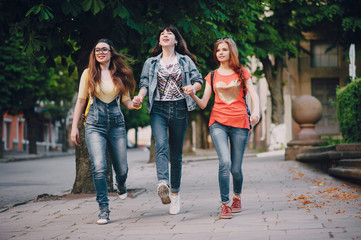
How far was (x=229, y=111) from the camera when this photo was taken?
6.19 m

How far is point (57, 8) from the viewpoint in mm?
7387

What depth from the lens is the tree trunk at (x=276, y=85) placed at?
2422 centimetres

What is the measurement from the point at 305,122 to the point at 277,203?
379 inches

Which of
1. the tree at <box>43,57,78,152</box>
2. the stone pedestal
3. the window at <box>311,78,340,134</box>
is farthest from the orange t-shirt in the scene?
the tree at <box>43,57,78,152</box>

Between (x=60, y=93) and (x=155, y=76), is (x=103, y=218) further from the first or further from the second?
(x=60, y=93)

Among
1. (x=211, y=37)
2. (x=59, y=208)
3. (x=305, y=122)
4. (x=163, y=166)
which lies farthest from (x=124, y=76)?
(x=305, y=122)

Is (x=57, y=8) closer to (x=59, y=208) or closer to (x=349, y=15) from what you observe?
(x=59, y=208)

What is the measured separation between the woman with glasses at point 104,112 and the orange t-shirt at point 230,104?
0.93 meters

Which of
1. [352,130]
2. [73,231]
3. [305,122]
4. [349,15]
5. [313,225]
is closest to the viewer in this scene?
[313,225]

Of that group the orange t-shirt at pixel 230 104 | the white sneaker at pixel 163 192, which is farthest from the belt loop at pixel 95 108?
the orange t-shirt at pixel 230 104

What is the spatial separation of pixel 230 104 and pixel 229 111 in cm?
8

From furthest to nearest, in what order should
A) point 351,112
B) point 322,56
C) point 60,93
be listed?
point 60,93
point 322,56
point 351,112

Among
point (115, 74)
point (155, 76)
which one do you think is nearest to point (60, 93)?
point (115, 74)

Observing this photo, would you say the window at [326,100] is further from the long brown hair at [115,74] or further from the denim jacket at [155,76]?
the long brown hair at [115,74]
